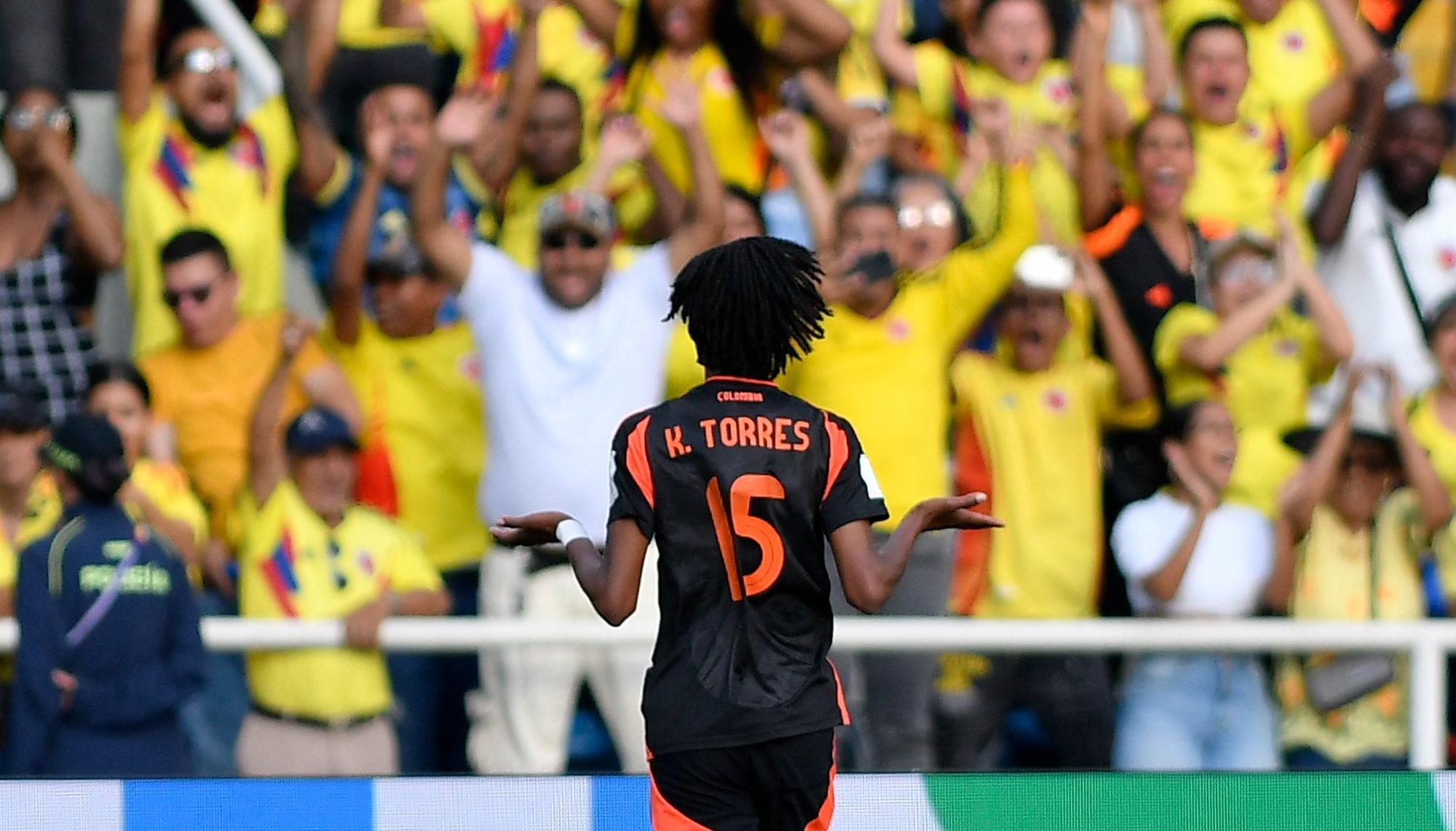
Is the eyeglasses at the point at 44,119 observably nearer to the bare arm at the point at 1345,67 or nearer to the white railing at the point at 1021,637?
the white railing at the point at 1021,637

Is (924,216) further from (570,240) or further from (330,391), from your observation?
(330,391)

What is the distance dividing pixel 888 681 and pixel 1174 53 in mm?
2528

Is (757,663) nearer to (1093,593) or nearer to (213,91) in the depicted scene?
(1093,593)

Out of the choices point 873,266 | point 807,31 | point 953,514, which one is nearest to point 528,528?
point 953,514

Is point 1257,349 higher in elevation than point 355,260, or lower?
lower

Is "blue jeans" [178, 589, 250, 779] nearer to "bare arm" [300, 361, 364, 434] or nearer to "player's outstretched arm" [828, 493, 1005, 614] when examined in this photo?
"bare arm" [300, 361, 364, 434]

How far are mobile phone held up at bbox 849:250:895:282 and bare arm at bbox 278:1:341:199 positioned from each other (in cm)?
178

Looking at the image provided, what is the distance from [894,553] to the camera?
3.97 metres

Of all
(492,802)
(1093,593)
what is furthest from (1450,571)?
(492,802)

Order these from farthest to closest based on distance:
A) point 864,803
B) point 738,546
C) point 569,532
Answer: point 864,803 < point 569,532 < point 738,546

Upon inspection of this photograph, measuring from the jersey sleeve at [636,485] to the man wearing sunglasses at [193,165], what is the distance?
3.46m

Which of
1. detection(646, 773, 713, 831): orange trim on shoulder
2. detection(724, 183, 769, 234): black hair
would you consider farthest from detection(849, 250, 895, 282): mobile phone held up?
detection(646, 773, 713, 831): orange trim on shoulder

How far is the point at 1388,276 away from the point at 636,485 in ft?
13.3

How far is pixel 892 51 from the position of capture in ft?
24.6
